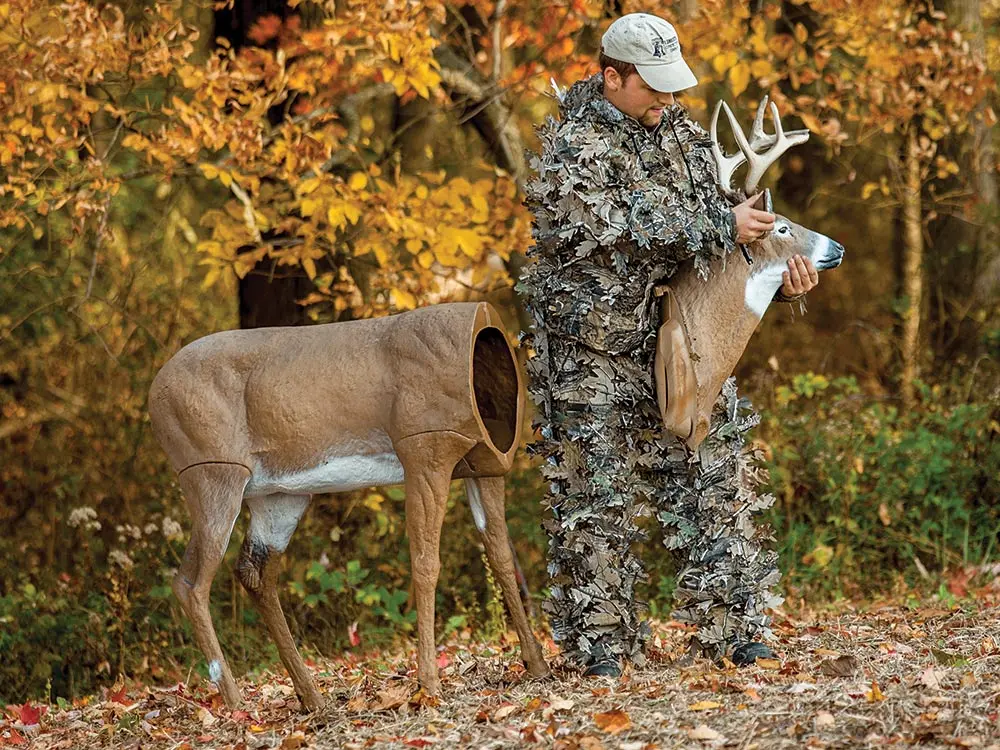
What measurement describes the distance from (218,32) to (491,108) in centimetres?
168

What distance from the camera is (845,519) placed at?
8.00m

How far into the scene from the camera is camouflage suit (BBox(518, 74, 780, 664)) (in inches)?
191

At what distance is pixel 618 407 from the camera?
5043 millimetres

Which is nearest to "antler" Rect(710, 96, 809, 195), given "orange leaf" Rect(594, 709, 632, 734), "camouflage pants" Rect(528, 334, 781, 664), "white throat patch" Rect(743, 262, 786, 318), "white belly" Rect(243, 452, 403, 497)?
"white throat patch" Rect(743, 262, 786, 318)

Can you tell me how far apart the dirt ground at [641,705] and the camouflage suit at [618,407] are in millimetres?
259

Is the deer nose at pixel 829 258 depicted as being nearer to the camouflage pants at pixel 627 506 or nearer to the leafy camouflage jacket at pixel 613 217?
the leafy camouflage jacket at pixel 613 217

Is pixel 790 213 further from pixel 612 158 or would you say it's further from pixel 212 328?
pixel 612 158

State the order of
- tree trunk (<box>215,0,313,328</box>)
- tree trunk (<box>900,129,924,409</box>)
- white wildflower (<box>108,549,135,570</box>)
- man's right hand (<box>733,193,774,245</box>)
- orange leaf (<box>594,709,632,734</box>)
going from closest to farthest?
orange leaf (<box>594,709,632,734</box>)
man's right hand (<box>733,193,774,245</box>)
white wildflower (<box>108,549,135,570</box>)
tree trunk (<box>215,0,313,328</box>)
tree trunk (<box>900,129,924,409</box>)

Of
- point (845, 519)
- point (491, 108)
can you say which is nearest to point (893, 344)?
point (845, 519)

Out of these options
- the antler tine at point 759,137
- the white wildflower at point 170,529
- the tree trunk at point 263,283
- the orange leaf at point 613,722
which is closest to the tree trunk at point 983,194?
the tree trunk at point 263,283

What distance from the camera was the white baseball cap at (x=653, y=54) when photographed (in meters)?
4.77

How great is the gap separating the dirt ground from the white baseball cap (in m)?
2.03

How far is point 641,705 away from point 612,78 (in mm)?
2120

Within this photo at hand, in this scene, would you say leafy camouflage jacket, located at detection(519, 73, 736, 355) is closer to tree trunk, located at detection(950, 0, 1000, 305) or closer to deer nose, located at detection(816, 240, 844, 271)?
deer nose, located at detection(816, 240, 844, 271)
